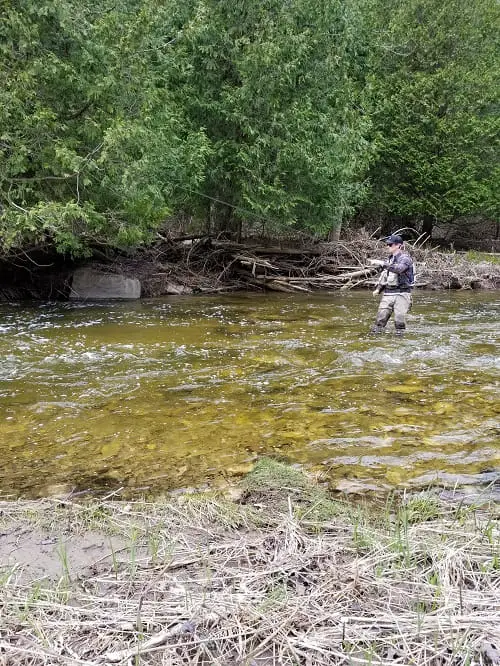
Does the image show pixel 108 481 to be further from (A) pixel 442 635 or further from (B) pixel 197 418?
(A) pixel 442 635

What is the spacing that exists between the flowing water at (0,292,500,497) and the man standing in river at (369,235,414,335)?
1.97ft

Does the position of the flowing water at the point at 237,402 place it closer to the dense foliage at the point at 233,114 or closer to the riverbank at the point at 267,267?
the dense foliage at the point at 233,114

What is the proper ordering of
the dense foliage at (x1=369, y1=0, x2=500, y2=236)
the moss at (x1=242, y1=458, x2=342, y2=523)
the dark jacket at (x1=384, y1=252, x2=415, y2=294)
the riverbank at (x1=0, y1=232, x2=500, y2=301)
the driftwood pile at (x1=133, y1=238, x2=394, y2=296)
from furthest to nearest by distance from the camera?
the dense foliage at (x1=369, y1=0, x2=500, y2=236) → the driftwood pile at (x1=133, y1=238, x2=394, y2=296) → the riverbank at (x1=0, y1=232, x2=500, y2=301) → the dark jacket at (x1=384, y1=252, x2=415, y2=294) → the moss at (x1=242, y1=458, x2=342, y2=523)

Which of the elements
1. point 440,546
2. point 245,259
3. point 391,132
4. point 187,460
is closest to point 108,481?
point 187,460

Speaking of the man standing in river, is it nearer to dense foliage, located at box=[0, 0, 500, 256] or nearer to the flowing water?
the flowing water

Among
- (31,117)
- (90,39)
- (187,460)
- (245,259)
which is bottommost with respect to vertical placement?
(187,460)

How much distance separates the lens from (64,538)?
120 inches

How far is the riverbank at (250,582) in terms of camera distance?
2.01 m

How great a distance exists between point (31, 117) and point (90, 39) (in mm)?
2137

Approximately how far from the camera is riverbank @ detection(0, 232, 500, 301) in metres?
16.6

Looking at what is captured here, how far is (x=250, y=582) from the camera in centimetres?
243

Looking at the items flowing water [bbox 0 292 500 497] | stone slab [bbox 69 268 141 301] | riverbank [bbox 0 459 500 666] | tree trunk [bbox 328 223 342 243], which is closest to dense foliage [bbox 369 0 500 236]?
tree trunk [bbox 328 223 342 243]

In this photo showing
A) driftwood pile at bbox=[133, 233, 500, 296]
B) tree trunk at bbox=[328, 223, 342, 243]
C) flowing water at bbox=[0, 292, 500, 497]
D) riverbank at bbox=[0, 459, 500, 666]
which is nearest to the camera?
riverbank at bbox=[0, 459, 500, 666]

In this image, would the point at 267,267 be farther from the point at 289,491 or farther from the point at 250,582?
the point at 250,582
